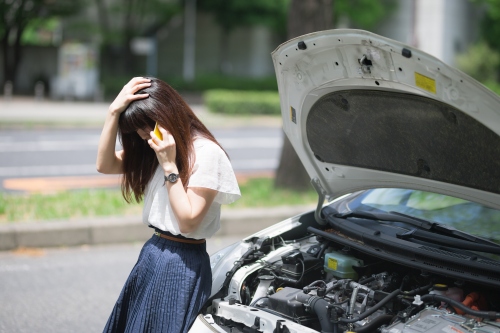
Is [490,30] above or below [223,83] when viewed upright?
above

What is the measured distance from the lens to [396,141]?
322 cm

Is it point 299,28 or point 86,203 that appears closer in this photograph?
point 86,203

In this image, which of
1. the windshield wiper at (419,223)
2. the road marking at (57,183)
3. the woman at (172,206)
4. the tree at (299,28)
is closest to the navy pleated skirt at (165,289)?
the woman at (172,206)

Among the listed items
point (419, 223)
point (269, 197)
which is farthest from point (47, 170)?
point (419, 223)

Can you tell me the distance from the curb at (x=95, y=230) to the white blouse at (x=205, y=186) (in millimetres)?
3958

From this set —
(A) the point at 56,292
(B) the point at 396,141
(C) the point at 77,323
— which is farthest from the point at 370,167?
(A) the point at 56,292

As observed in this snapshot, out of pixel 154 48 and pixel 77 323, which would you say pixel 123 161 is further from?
pixel 154 48

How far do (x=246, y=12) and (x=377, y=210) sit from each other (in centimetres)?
2997

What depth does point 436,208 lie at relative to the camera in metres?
3.64

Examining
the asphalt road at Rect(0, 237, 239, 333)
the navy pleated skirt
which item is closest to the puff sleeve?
the navy pleated skirt

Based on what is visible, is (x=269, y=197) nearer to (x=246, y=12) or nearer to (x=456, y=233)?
Result: (x=456, y=233)

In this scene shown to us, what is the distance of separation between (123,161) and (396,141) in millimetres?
1415

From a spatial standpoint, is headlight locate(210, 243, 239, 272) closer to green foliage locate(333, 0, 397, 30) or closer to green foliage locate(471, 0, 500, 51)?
green foliage locate(333, 0, 397, 30)

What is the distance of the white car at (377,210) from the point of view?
2.75 meters
